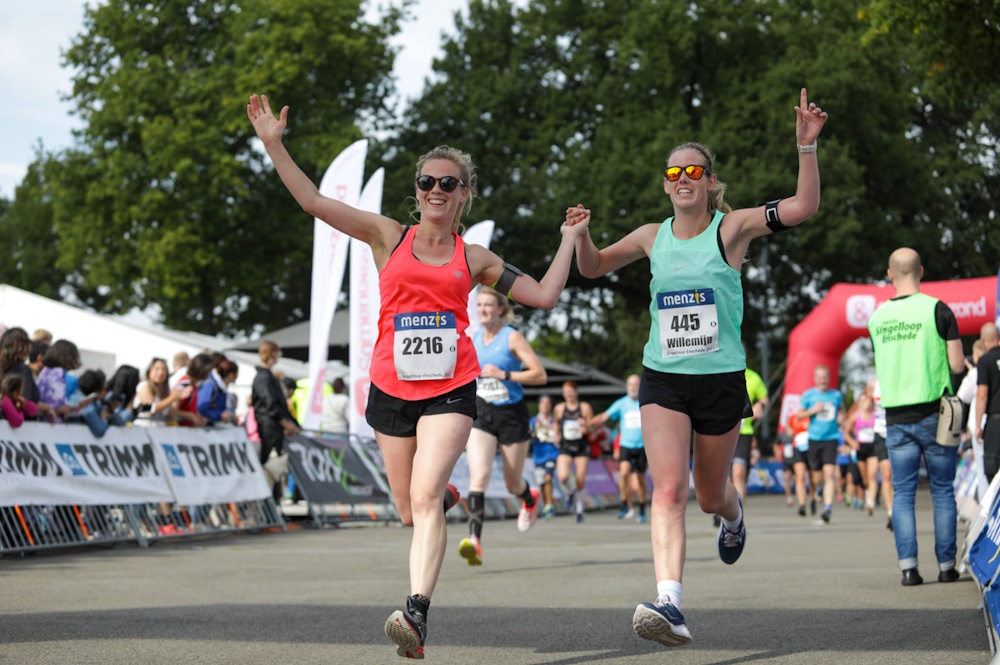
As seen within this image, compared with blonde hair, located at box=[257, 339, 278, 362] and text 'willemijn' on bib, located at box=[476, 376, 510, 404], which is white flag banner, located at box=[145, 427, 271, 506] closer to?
blonde hair, located at box=[257, 339, 278, 362]

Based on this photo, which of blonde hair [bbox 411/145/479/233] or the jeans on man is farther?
the jeans on man

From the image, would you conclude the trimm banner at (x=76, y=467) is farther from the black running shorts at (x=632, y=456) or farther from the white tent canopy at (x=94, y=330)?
the white tent canopy at (x=94, y=330)

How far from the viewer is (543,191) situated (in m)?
38.8

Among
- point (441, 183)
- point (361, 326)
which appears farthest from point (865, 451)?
point (441, 183)

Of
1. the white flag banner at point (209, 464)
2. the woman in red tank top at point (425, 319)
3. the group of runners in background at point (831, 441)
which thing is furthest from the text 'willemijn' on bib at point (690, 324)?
the group of runners in background at point (831, 441)

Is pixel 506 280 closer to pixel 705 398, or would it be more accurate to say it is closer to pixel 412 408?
pixel 412 408

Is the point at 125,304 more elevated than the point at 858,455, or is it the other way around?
the point at 125,304

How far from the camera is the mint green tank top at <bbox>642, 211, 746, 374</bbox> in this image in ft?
18.7

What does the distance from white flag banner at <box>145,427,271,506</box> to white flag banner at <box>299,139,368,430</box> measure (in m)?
3.30

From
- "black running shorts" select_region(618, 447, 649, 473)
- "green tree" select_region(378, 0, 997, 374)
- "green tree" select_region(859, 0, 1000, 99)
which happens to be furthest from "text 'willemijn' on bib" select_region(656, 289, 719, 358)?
"green tree" select_region(378, 0, 997, 374)

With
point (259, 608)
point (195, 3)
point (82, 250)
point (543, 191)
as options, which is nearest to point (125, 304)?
point (82, 250)

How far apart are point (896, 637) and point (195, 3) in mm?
36595

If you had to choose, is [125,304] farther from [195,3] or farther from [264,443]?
[264,443]

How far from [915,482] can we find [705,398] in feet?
11.2
